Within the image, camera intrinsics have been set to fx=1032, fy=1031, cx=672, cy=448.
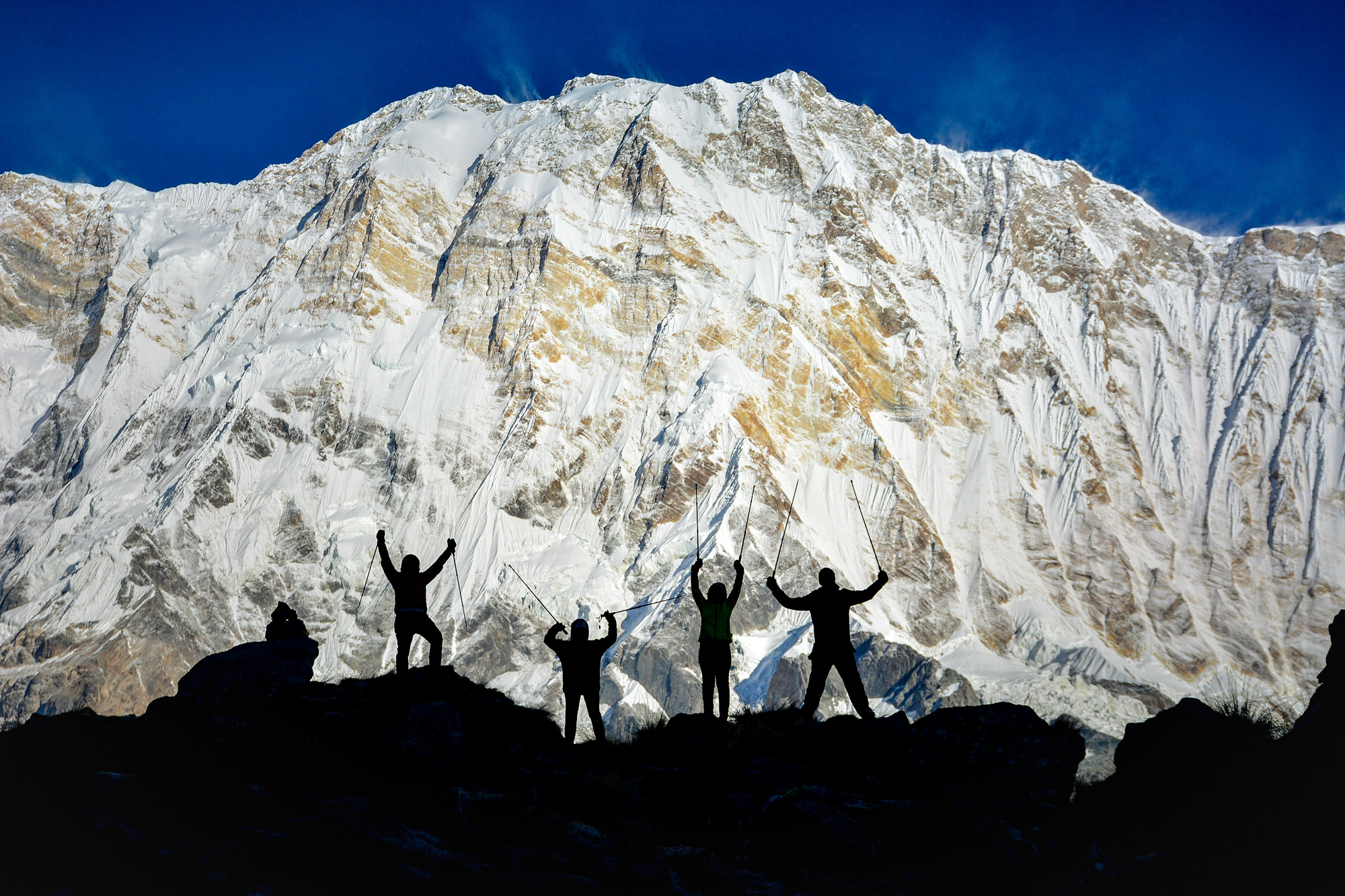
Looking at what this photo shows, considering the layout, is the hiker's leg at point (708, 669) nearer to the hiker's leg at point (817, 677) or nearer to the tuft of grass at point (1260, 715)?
the hiker's leg at point (817, 677)

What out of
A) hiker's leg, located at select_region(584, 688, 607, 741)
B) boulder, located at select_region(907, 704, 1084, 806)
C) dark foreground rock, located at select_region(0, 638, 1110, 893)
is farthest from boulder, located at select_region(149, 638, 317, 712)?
boulder, located at select_region(907, 704, 1084, 806)

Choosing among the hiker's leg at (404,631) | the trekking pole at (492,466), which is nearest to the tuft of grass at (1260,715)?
the hiker's leg at (404,631)

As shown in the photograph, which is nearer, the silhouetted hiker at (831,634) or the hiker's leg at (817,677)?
the silhouetted hiker at (831,634)

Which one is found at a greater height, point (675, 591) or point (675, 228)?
point (675, 228)

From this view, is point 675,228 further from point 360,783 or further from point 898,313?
point 360,783

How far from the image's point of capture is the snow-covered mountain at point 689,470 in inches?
5881

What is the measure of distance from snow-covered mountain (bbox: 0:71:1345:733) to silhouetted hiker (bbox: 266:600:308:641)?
11742 cm

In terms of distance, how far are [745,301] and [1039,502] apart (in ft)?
197

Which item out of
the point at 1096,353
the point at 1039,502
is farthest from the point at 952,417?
the point at 1096,353

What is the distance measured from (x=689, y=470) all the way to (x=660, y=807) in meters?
146

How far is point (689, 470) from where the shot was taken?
157 m

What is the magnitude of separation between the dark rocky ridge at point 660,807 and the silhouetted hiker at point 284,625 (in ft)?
22.1

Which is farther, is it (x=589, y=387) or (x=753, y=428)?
(x=589, y=387)

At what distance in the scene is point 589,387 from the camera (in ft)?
570
